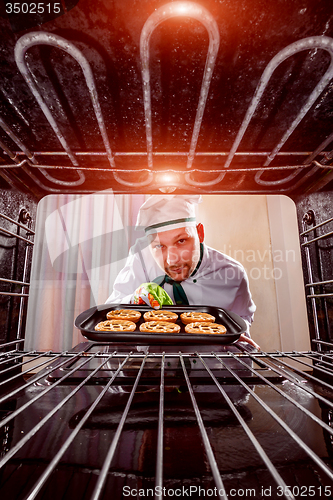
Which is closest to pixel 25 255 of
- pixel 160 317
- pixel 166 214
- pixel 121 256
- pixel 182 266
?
→ pixel 160 317

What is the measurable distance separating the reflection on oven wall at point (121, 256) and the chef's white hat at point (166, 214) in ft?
3.15

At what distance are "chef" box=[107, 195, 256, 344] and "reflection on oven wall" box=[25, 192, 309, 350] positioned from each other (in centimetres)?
47

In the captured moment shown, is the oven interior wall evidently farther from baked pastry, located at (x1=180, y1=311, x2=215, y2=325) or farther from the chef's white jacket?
the chef's white jacket

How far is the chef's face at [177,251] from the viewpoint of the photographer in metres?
2.17

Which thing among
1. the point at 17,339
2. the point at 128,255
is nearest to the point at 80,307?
the point at 128,255

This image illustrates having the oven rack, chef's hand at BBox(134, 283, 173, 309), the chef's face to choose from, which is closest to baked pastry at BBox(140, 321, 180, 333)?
the oven rack

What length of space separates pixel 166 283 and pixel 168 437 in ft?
6.64

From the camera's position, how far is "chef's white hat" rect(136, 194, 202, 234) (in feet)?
7.09

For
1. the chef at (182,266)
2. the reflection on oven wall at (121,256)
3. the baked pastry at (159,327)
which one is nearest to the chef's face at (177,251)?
the chef at (182,266)

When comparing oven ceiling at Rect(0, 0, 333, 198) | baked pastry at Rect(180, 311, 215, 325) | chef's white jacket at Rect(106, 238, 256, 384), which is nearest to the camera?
oven ceiling at Rect(0, 0, 333, 198)

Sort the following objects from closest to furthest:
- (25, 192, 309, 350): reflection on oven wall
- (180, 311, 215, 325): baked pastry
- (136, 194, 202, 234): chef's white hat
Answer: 1. (180, 311, 215, 325): baked pastry
2. (136, 194, 202, 234): chef's white hat
3. (25, 192, 309, 350): reflection on oven wall

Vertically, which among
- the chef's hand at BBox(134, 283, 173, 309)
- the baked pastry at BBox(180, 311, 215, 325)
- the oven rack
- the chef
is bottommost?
the oven rack

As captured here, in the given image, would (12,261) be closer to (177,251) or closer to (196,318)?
(196,318)

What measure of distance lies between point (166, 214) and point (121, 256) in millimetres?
1214
